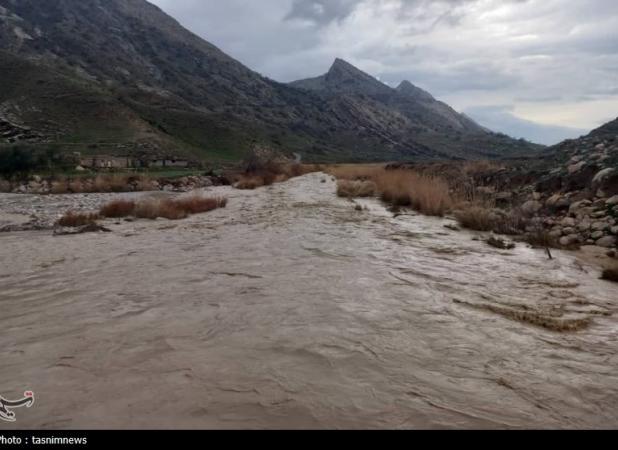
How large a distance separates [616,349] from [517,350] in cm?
100

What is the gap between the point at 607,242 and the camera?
9156 millimetres

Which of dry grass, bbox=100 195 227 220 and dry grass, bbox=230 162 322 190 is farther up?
dry grass, bbox=230 162 322 190

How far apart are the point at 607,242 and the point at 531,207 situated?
388 centimetres

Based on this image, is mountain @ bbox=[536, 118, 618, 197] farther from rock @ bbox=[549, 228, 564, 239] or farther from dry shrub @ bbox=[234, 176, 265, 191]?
dry shrub @ bbox=[234, 176, 265, 191]

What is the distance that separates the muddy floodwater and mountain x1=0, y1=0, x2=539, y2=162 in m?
41.6

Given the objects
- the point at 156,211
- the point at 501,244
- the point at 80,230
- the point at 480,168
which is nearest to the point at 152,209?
the point at 156,211

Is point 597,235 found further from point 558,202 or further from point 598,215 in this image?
point 558,202

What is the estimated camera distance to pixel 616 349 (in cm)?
426

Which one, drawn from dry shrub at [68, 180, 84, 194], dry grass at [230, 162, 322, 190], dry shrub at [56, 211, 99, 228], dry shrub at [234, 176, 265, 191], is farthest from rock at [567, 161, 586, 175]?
dry shrub at [68, 180, 84, 194]

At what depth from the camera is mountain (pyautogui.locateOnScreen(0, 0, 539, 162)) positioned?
169 feet

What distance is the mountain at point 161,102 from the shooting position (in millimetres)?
51531

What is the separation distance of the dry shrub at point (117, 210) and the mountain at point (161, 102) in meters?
31.7

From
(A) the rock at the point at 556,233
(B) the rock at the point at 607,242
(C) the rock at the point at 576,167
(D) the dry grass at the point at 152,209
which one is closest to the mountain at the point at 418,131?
(C) the rock at the point at 576,167
